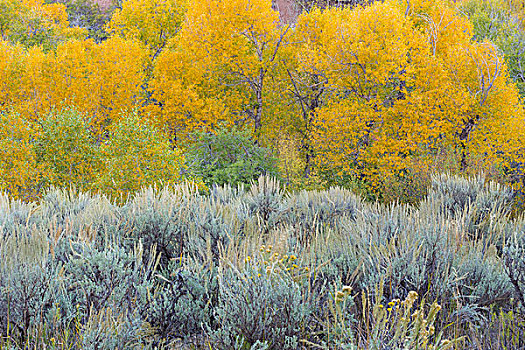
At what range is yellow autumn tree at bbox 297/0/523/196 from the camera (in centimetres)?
2150

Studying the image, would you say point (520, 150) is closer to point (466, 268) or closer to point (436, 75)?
point (436, 75)

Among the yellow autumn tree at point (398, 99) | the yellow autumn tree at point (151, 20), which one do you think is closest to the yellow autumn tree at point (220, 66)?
the yellow autumn tree at point (398, 99)

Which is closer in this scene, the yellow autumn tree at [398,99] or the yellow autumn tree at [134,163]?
the yellow autumn tree at [134,163]

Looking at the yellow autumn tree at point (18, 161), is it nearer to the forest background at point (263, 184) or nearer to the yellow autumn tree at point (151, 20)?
the forest background at point (263, 184)

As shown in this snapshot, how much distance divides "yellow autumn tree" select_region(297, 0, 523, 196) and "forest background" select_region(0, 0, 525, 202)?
9cm

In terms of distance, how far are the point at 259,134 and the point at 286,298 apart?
2349 centimetres

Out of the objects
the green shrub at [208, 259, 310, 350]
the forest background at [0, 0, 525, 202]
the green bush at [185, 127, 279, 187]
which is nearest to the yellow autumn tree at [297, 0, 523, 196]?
the forest background at [0, 0, 525, 202]

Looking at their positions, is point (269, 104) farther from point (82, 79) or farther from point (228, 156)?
point (82, 79)

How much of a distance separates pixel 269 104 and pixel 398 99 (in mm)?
8491

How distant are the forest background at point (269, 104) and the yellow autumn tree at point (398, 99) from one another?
9 centimetres

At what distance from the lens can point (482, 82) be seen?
23078 millimetres

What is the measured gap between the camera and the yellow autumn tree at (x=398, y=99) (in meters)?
21.5

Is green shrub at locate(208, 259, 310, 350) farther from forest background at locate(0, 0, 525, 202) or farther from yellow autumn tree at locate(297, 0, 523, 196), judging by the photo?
yellow autumn tree at locate(297, 0, 523, 196)

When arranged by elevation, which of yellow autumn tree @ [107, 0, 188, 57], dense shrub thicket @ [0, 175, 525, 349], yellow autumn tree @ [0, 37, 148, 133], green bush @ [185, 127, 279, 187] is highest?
yellow autumn tree @ [107, 0, 188, 57]
